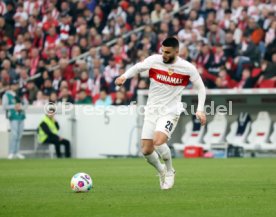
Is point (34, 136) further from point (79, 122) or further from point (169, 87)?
point (169, 87)

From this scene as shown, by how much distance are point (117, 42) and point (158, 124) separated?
17010 mm

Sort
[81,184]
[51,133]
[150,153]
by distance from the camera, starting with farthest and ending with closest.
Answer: [51,133]
[150,153]
[81,184]

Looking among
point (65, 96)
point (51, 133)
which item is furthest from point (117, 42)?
point (51, 133)

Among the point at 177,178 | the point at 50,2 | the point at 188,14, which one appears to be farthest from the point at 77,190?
the point at 50,2

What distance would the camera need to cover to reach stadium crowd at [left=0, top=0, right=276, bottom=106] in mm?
26281

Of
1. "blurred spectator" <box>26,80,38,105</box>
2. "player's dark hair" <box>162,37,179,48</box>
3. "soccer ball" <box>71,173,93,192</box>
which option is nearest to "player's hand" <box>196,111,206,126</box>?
"player's dark hair" <box>162,37,179,48</box>

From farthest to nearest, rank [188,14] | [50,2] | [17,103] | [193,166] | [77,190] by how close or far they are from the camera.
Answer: [50,2], [188,14], [17,103], [193,166], [77,190]

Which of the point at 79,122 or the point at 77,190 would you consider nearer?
the point at 77,190

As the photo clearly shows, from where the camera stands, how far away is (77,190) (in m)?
12.8

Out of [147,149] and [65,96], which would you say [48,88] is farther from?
[147,149]

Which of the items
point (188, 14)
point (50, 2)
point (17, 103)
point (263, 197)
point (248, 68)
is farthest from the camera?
point (50, 2)

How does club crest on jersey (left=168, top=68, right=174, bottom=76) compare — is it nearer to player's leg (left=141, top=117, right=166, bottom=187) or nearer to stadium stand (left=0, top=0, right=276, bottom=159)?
player's leg (left=141, top=117, right=166, bottom=187)

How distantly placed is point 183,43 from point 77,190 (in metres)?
15.5

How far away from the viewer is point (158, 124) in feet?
43.3
